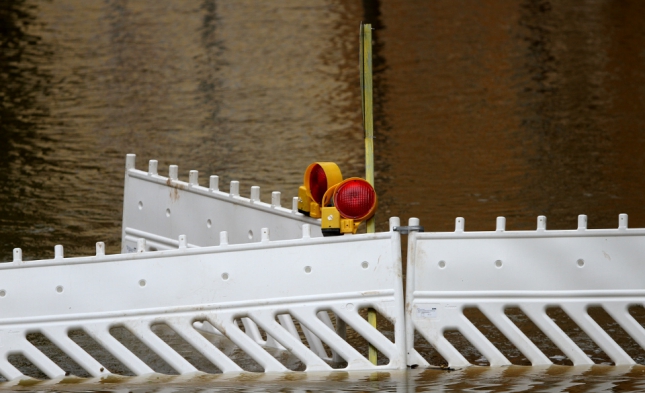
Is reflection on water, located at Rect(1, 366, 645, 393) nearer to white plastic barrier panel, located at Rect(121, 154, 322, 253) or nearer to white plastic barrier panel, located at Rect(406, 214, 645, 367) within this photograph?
white plastic barrier panel, located at Rect(406, 214, 645, 367)

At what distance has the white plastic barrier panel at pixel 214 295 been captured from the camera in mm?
6117

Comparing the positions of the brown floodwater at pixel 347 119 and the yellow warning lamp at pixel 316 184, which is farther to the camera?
the brown floodwater at pixel 347 119

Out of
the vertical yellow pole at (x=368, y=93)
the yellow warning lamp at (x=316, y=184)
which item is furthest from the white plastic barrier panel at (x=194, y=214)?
the vertical yellow pole at (x=368, y=93)

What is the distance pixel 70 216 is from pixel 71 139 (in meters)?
4.88

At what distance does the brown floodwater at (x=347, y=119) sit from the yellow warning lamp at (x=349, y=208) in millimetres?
850

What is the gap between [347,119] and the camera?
17.8 meters

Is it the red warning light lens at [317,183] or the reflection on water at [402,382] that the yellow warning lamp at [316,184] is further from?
the reflection on water at [402,382]

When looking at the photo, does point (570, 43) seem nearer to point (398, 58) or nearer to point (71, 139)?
point (398, 58)

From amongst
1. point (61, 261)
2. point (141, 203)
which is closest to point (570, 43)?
point (141, 203)

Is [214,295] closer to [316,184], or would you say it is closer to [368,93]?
[316,184]

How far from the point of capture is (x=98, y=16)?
35188 mm

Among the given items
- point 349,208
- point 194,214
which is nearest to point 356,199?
point 349,208

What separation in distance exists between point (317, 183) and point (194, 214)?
1288 mm

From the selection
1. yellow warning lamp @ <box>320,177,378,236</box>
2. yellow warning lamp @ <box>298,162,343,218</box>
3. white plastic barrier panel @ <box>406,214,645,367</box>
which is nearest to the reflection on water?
white plastic barrier panel @ <box>406,214,645,367</box>
